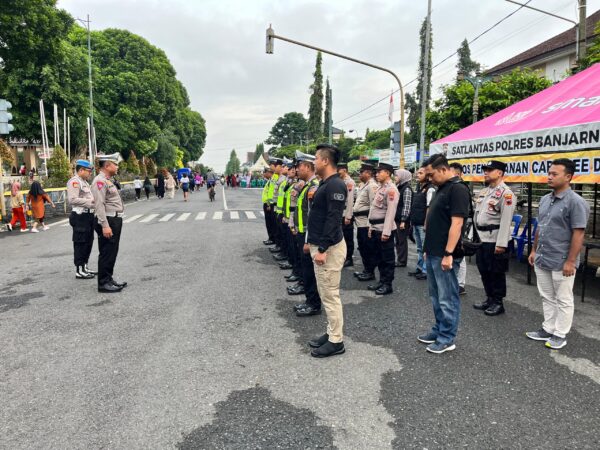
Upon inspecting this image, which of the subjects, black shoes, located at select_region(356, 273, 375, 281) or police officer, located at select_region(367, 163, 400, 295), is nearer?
police officer, located at select_region(367, 163, 400, 295)

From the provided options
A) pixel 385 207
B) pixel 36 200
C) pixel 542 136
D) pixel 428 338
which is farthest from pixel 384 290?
pixel 36 200

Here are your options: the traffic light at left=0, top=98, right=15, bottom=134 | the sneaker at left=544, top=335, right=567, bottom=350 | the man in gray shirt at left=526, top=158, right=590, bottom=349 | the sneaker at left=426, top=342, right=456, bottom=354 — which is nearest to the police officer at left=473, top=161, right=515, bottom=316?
the man in gray shirt at left=526, top=158, right=590, bottom=349

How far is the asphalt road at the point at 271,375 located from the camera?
2.80 metres

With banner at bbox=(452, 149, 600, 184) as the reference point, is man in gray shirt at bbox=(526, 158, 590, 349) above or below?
below

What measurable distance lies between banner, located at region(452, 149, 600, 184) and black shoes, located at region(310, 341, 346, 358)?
12.4 feet

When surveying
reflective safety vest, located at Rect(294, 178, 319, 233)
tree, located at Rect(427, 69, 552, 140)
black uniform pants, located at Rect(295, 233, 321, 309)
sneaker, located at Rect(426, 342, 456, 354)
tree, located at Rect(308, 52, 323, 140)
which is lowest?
sneaker, located at Rect(426, 342, 456, 354)

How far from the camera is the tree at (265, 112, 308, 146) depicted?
126125 millimetres

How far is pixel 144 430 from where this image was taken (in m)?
2.83

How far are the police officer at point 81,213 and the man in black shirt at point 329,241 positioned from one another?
4.34m

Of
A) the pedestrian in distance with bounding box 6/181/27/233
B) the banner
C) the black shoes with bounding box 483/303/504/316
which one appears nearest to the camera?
the black shoes with bounding box 483/303/504/316

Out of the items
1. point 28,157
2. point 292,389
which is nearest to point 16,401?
point 292,389

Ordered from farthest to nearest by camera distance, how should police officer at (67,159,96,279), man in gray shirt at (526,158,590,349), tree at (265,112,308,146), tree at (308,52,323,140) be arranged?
1. tree at (265,112,308,146)
2. tree at (308,52,323,140)
3. police officer at (67,159,96,279)
4. man in gray shirt at (526,158,590,349)

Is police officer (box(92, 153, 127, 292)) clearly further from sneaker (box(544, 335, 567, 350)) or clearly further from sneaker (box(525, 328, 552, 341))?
sneaker (box(544, 335, 567, 350))

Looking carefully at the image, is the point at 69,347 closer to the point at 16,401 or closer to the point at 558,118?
the point at 16,401
